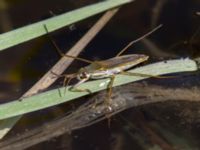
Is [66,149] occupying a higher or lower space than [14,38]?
lower

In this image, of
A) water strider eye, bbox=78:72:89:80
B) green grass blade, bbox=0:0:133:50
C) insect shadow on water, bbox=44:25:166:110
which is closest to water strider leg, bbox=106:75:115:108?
insect shadow on water, bbox=44:25:166:110

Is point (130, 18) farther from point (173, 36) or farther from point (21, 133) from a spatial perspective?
point (21, 133)

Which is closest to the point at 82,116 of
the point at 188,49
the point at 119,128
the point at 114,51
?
the point at 119,128

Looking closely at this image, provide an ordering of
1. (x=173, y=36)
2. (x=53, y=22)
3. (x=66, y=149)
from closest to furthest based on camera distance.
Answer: (x=66, y=149)
(x=53, y=22)
(x=173, y=36)

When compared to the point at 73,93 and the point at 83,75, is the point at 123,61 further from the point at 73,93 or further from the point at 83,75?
the point at 73,93

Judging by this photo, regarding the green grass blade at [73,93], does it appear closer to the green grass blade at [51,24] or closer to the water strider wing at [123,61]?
the water strider wing at [123,61]

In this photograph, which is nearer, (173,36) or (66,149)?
(66,149)

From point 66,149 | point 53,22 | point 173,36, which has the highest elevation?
point 53,22

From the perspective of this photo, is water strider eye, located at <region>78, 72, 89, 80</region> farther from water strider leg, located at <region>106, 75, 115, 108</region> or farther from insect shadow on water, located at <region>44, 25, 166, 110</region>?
water strider leg, located at <region>106, 75, 115, 108</region>
